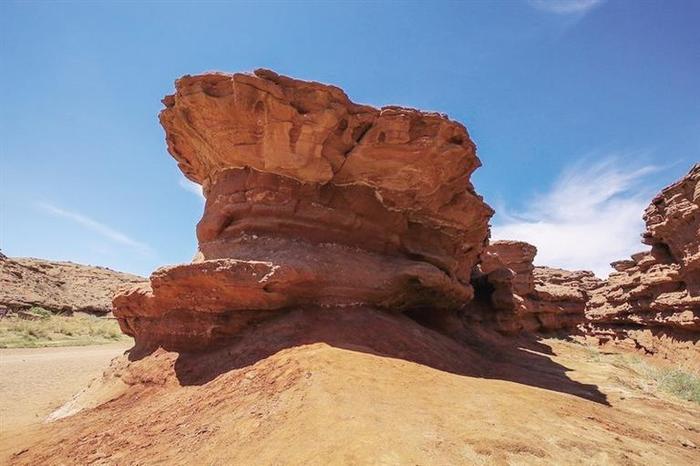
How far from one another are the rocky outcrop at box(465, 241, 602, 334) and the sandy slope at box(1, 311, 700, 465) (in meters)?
6.96

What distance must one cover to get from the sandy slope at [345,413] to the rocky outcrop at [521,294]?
6960mm

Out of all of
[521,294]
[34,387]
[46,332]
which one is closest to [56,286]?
[46,332]

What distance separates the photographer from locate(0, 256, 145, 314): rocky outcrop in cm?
3468

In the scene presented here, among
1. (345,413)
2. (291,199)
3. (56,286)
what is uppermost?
(56,286)

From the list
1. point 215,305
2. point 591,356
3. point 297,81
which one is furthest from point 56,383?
point 591,356

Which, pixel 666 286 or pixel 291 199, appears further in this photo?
pixel 666 286

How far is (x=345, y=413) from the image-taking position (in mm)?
3754

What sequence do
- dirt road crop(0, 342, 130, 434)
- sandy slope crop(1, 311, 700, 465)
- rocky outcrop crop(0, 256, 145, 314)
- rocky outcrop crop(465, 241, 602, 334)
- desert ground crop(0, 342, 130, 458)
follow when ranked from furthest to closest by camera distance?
rocky outcrop crop(0, 256, 145, 314)
rocky outcrop crop(465, 241, 602, 334)
dirt road crop(0, 342, 130, 434)
desert ground crop(0, 342, 130, 458)
sandy slope crop(1, 311, 700, 465)

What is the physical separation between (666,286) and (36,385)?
2584 centimetres

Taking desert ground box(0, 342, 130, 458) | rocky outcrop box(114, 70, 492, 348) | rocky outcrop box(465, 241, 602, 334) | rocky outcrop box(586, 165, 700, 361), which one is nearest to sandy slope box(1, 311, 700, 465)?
rocky outcrop box(114, 70, 492, 348)

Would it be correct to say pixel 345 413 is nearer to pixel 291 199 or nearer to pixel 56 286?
pixel 291 199

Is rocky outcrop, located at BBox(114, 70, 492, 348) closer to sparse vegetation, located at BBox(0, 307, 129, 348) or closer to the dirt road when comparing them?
the dirt road

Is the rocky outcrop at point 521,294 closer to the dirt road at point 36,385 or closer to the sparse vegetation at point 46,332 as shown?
the dirt road at point 36,385

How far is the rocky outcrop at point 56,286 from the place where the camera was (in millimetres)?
34681
